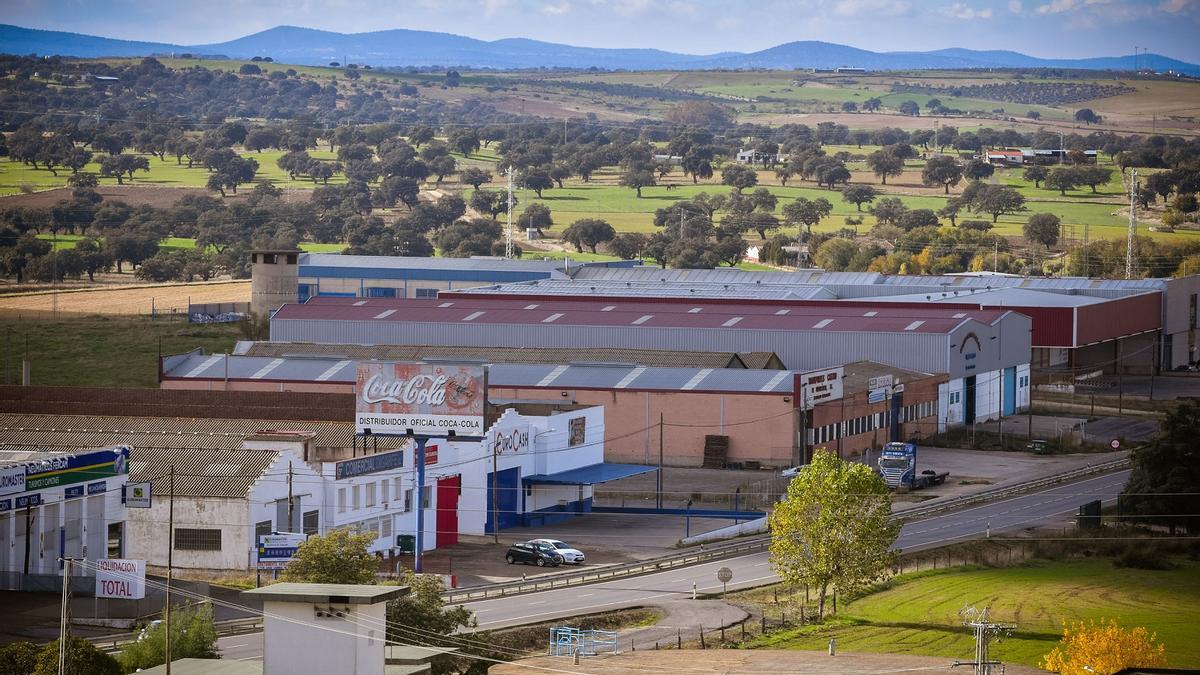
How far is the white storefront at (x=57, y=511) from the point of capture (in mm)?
51125

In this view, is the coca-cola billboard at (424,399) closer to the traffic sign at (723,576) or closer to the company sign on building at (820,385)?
the traffic sign at (723,576)

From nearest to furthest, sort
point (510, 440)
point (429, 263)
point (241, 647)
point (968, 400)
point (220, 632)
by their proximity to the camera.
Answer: point (241, 647) < point (220, 632) < point (510, 440) < point (968, 400) < point (429, 263)

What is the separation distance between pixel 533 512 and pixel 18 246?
108 metres

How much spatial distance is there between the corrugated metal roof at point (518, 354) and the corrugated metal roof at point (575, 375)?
3353 millimetres

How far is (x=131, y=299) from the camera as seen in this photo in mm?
144125

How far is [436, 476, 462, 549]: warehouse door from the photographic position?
62625 mm

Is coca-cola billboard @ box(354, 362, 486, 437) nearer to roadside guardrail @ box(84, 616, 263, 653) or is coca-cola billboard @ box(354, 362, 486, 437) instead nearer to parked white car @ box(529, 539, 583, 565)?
parked white car @ box(529, 539, 583, 565)

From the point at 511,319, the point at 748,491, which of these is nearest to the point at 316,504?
the point at 748,491

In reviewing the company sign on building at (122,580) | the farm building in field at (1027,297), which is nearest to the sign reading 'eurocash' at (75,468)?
the company sign on building at (122,580)

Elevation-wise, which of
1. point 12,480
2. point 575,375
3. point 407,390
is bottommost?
point 575,375

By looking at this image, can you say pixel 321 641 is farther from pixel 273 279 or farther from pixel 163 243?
pixel 163 243

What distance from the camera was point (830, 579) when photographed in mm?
54344

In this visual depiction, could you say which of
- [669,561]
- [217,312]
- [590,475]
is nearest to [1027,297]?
[590,475]

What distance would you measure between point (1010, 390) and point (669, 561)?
44196mm
